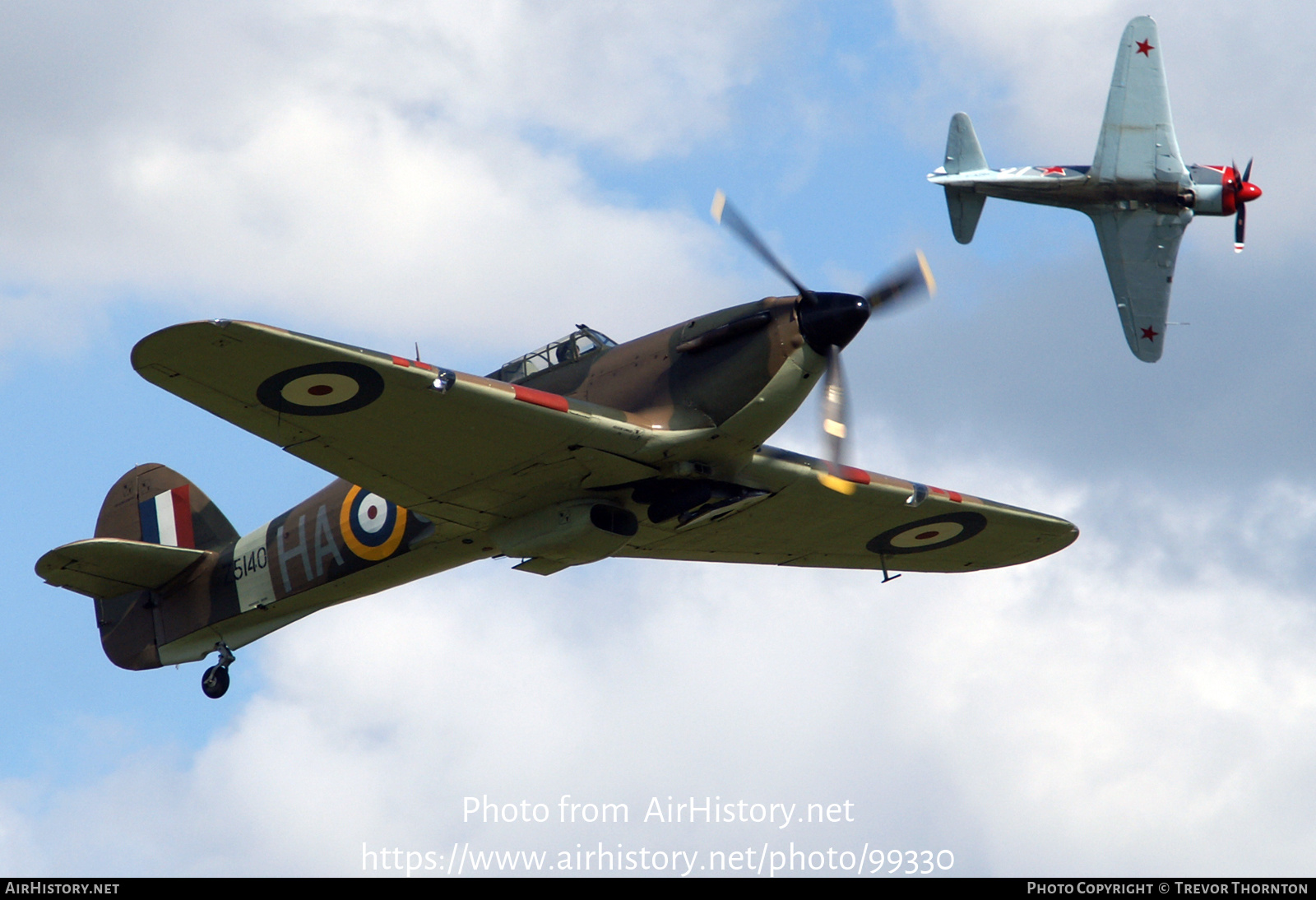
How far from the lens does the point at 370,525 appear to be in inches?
654

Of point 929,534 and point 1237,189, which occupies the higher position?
point 1237,189

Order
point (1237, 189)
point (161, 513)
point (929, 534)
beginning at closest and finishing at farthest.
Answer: point (929, 534) < point (161, 513) < point (1237, 189)

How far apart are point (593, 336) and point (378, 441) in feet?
8.94

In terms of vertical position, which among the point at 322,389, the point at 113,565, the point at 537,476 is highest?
the point at 113,565

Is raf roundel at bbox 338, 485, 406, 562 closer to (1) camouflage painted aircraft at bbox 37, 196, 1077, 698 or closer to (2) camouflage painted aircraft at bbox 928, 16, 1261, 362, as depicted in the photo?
(1) camouflage painted aircraft at bbox 37, 196, 1077, 698

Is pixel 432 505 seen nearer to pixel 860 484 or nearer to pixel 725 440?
pixel 725 440

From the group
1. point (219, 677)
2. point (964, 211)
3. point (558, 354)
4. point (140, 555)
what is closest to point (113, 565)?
point (140, 555)

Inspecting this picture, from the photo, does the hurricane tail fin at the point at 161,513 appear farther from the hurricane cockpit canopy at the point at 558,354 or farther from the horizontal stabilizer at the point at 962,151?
the horizontal stabilizer at the point at 962,151

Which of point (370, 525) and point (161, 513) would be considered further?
point (161, 513)

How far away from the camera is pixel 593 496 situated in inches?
587

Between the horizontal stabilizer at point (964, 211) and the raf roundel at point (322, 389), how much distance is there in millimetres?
28320

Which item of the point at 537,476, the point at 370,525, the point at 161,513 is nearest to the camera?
the point at 537,476

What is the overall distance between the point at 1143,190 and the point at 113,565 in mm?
25260

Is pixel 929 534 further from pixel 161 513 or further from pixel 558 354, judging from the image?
pixel 161 513
